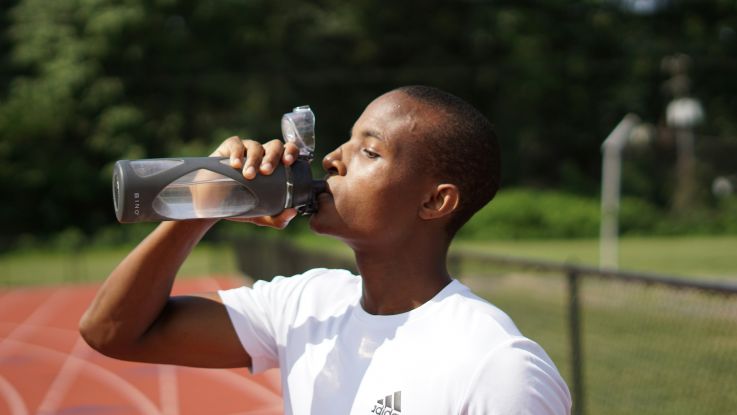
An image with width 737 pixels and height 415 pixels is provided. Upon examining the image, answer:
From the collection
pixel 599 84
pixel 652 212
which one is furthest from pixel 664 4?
pixel 652 212

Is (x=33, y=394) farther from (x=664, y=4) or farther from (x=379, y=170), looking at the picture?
(x=664, y=4)

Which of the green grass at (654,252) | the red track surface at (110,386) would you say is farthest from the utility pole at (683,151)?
the red track surface at (110,386)

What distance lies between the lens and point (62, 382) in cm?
813

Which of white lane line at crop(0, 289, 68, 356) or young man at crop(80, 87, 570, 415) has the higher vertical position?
young man at crop(80, 87, 570, 415)

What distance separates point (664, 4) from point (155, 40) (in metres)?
24.0

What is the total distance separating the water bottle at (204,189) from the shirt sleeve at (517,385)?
1.69 feet

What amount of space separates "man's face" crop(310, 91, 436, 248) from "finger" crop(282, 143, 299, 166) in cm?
7

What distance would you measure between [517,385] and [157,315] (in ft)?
2.99

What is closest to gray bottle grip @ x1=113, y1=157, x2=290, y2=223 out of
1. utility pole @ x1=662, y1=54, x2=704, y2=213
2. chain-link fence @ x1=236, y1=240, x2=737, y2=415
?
chain-link fence @ x1=236, y1=240, x2=737, y2=415

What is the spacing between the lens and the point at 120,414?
691cm

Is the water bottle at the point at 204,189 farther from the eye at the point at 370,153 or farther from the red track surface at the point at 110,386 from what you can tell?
the red track surface at the point at 110,386

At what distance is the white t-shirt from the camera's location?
156cm

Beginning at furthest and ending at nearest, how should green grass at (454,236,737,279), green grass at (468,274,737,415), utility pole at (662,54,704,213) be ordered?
utility pole at (662,54,704,213) < green grass at (454,236,737,279) < green grass at (468,274,737,415)

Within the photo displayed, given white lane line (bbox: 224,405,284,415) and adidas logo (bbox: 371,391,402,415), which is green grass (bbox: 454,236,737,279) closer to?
white lane line (bbox: 224,405,284,415)
